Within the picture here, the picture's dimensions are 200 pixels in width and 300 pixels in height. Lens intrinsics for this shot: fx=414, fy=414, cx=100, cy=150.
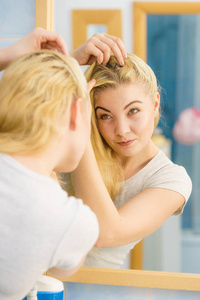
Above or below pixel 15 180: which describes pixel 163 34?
above

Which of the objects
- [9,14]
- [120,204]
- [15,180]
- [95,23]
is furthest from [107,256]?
[9,14]

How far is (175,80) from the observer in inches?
41.3

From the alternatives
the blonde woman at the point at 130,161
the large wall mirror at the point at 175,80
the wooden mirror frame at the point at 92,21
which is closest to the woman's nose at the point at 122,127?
the blonde woman at the point at 130,161

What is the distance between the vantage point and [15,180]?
0.63 metres

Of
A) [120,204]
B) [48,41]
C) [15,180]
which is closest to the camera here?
[15,180]

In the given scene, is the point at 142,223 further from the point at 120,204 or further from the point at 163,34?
the point at 163,34

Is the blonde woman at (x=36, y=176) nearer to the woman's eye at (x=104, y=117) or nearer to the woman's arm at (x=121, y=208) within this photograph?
the woman's arm at (x=121, y=208)

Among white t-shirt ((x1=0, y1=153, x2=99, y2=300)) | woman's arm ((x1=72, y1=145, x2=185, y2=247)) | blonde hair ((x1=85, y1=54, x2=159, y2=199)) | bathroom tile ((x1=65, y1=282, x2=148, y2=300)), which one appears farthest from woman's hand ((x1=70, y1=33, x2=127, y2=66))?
bathroom tile ((x1=65, y1=282, x2=148, y2=300))

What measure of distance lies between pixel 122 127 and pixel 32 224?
42cm

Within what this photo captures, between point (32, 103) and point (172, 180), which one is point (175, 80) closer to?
→ point (172, 180)

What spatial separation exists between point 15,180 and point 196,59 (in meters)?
0.61

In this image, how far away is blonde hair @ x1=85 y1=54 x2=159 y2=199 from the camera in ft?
3.19

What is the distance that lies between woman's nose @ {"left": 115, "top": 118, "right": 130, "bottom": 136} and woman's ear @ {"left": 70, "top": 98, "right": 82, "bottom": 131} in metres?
0.28

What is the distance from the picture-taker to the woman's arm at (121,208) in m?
0.86
